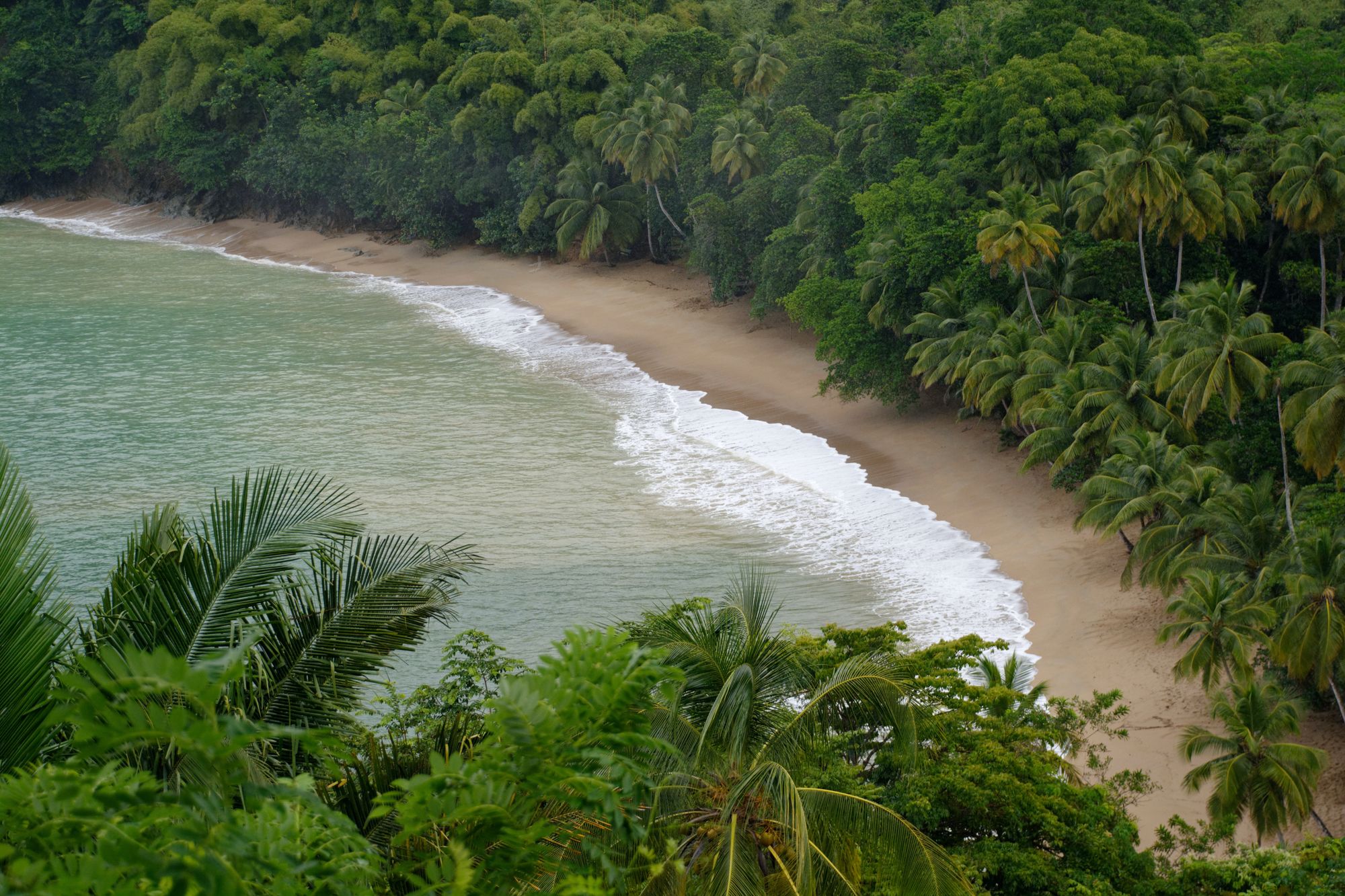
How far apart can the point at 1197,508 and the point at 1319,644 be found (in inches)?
182

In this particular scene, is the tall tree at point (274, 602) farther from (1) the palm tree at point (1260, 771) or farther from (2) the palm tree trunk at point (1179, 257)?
(2) the palm tree trunk at point (1179, 257)

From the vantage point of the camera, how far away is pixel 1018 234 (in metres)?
27.3

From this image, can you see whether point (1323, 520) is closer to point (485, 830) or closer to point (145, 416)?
point (485, 830)

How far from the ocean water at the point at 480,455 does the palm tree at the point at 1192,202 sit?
8.63 m

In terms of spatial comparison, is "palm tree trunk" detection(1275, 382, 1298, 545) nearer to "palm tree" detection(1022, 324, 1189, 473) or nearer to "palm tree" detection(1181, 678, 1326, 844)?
"palm tree" detection(1022, 324, 1189, 473)

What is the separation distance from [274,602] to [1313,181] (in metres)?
25.9

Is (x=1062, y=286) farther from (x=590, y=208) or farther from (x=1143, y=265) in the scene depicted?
(x=590, y=208)

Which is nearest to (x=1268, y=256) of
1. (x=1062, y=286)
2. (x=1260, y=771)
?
(x=1062, y=286)

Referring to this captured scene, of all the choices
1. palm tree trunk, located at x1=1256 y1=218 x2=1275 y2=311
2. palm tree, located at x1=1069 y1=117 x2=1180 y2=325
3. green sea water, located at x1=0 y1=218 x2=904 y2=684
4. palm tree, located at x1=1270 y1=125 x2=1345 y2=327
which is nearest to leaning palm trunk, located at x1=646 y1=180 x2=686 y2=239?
green sea water, located at x1=0 y1=218 x2=904 y2=684

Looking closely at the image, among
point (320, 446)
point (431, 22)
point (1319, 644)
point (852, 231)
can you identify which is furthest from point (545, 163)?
point (1319, 644)

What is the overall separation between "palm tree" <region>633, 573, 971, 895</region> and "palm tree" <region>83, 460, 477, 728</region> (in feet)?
6.59

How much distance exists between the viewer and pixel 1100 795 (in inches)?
488

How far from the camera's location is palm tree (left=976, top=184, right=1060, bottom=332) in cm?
2727

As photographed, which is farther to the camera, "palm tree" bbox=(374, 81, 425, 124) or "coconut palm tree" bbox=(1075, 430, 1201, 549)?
"palm tree" bbox=(374, 81, 425, 124)
